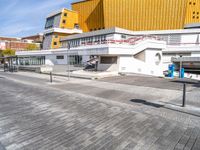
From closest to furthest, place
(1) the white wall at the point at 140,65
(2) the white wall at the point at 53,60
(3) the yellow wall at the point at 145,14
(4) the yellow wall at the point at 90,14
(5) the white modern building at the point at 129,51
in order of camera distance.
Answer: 1. (5) the white modern building at the point at 129,51
2. (1) the white wall at the point at 140,65
3. (2) the white wall at the point at 53,60
4. (3) the yellow wall at the point at 145,14
5. (4) the yellow wall at the point at 90,14

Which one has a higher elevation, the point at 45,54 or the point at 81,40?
the point at 81,40

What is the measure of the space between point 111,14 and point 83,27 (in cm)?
1365

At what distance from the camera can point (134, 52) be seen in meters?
23.7

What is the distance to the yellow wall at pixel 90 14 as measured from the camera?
48.9 metres

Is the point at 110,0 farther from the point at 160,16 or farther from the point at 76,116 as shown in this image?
the point at 76,116

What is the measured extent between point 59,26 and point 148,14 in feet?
90.8

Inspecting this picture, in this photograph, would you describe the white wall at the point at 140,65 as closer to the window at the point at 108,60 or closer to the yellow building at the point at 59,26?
the window at the point at 108,60

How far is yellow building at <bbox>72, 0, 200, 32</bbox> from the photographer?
131 ft

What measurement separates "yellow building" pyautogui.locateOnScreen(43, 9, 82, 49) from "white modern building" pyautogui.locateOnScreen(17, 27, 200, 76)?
2.77 m

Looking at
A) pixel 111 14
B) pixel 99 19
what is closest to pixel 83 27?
pixel 99 19

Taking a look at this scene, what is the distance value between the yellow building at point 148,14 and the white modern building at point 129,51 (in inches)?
147

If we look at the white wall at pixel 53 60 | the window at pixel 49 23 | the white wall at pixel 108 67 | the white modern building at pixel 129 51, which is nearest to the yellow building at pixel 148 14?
the white modern building at pixel 129 51

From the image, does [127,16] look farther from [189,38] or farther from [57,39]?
[57,39]

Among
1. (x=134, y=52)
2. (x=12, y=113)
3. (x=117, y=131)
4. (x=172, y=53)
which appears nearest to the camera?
(x=117, y=131)
